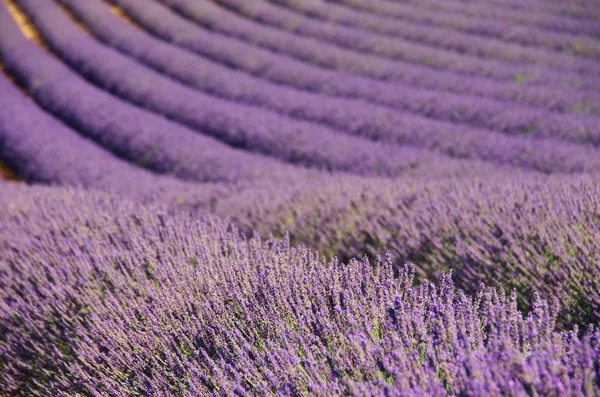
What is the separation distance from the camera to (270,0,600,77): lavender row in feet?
26.3

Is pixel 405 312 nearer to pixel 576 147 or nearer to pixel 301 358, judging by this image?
pixel 301 358

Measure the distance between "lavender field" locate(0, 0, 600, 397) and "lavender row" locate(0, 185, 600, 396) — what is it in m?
0.01

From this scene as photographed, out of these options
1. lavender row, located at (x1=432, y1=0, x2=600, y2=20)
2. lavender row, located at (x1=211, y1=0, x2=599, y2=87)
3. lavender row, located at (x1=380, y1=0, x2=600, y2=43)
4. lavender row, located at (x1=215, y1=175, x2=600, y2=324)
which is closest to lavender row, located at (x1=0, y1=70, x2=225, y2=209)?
lavender row, located at (x1=215, y1=175, x2=600, y2=324)

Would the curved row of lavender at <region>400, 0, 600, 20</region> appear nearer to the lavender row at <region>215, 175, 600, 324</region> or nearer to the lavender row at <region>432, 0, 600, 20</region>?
the lavender row at <region>432, 0, 600, 20</region>

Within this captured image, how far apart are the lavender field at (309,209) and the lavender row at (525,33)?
0.14 ft

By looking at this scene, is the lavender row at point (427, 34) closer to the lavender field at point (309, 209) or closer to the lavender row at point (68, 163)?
the lavender field at point (309, 209)

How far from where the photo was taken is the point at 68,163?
18.8 feet

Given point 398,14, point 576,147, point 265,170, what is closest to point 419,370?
point 265,170

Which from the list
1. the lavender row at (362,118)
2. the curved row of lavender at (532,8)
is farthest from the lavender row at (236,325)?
the curved row of lavender at (532,8)

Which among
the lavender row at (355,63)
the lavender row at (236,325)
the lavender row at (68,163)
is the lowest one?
the lavender row at (236,325)

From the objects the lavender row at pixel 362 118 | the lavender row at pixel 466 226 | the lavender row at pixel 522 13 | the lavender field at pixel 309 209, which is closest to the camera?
the lavender field at pixel 309 209

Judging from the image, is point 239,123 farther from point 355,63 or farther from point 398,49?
point 398,49

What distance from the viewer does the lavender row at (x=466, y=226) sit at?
2312 millimetres

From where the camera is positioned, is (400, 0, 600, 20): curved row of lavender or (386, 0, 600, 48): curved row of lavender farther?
(400, 0, 600, 20): curved row of lavender
